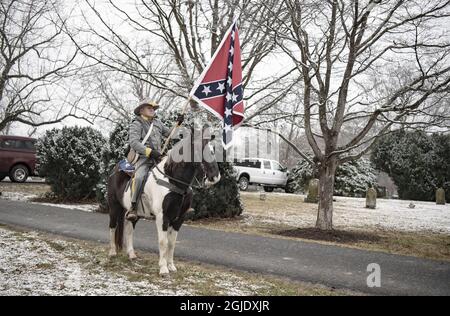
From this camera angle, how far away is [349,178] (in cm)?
2600

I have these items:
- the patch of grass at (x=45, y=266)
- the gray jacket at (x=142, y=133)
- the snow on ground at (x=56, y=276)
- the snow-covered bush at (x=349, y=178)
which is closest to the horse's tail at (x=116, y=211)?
the snow on ground at (x=56, y=276)

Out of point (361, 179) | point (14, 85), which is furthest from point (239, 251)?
point (361, 179)

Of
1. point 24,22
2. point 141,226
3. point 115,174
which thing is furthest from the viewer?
point 24,22

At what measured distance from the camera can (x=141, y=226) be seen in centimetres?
1037

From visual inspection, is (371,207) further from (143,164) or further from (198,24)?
(143,164)

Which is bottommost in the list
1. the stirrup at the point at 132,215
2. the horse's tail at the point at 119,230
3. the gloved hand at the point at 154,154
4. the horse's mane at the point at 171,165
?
the horse's tail at the point at 119,230

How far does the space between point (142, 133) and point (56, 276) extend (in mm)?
2305

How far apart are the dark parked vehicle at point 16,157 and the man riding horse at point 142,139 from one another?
17.7m

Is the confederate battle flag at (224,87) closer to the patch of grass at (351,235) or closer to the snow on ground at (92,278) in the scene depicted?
the snow on ground at (92,278)

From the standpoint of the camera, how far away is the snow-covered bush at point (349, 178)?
25844 mm

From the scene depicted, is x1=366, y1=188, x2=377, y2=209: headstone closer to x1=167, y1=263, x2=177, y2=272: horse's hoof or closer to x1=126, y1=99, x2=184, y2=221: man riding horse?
x1=126, y1=99, x2=184, y2=221: man riding horse

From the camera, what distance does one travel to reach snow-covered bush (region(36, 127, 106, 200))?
14799 millimetres

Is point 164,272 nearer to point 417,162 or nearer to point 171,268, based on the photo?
point 171,268
